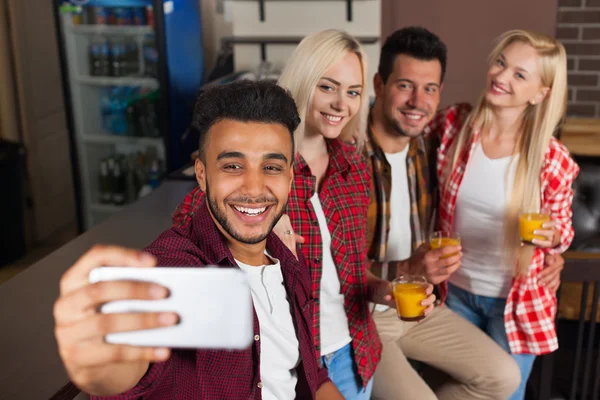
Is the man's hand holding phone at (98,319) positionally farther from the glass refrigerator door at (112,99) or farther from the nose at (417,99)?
the glass refrigerator door at (112,99)

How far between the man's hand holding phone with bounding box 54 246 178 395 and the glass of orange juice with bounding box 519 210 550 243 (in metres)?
1.46

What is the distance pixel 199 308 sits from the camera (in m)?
0.76

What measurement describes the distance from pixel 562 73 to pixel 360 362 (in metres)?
Answer: 1.15

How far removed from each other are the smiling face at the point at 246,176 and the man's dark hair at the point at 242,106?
2cm

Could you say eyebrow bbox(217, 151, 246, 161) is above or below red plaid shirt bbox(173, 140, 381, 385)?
above

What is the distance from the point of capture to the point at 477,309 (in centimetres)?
222

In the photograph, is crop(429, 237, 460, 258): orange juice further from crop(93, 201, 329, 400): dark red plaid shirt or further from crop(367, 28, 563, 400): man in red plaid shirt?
crop(93, 201, 329, 400): dark red plaid shirt

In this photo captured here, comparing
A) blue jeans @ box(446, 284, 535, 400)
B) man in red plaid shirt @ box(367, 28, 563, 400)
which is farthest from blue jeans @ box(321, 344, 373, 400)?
blue jeans @ box(446, 284, 535, 400)

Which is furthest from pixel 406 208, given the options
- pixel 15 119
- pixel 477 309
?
pixel 15 119

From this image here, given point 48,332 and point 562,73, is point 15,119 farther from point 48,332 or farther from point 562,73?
point 562,73

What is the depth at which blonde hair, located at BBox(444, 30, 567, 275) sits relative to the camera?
2068 mm

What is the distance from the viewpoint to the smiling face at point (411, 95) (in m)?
2.10

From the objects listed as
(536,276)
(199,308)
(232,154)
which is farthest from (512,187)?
(199,308)

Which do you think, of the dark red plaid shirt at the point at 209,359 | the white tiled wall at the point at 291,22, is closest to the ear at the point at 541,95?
the dark red plaid shirt at the point at 209,359
